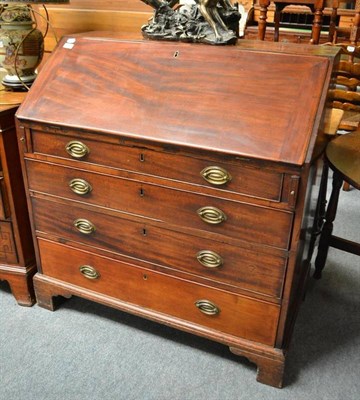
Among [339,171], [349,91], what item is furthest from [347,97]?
[339,171]

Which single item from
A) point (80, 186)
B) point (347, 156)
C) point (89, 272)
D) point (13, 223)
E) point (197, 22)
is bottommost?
point (89, 272)

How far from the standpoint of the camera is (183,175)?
137cm

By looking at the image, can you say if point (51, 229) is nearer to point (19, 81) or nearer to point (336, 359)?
point (19, 81)

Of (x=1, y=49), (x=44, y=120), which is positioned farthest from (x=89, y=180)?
(x=1, y=49)

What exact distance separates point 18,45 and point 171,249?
112 cm

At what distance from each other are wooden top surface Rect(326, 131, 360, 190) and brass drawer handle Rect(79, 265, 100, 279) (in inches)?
38.9

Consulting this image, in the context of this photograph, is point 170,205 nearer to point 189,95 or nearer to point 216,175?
point 216,175

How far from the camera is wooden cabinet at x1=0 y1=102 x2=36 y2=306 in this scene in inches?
65.8

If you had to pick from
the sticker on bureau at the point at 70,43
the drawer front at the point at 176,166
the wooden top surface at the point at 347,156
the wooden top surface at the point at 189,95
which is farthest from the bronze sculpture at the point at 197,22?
the wooden top surface at the point at 347,156

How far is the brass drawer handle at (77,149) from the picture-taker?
1489 mm

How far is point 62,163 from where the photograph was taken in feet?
5.11

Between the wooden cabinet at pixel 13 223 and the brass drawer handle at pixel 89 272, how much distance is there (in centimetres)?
30

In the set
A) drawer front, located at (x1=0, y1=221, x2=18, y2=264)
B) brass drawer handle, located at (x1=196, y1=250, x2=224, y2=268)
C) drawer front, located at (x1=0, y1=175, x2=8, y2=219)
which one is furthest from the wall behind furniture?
brass drawer handle, located at (x1=196, y1=250, x2=224, y2=268)

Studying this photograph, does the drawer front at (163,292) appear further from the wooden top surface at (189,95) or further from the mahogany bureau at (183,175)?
the wooden top surface at (189,95)
